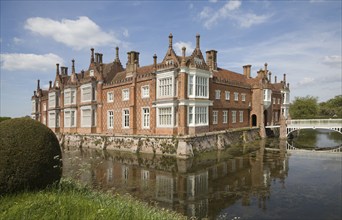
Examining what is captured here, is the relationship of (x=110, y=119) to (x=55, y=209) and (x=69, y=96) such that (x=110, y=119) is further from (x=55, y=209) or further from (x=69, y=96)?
(x=55, y=209)

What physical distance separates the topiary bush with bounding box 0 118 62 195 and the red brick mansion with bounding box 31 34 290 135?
1675cm

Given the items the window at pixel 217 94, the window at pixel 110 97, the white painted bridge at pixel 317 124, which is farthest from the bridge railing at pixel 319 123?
the window at pixel 110 97

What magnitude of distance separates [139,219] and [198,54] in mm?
23908

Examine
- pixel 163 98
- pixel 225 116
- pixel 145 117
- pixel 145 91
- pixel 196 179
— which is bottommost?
pixel 196 179

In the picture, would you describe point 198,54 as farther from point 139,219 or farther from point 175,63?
point 139,219

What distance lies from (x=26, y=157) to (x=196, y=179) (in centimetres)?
1033

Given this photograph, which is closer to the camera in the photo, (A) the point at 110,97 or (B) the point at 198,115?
(B) the point at 198,115

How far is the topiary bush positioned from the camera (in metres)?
8.01

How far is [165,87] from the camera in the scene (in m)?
26.2

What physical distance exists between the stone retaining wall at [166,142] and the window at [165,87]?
183 inches

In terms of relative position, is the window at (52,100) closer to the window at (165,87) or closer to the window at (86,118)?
the window at (86,118)

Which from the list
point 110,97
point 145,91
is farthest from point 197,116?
point 110,97

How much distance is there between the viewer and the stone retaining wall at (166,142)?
75.5ft

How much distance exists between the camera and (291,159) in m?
22.2
